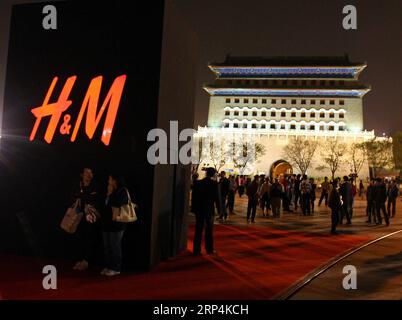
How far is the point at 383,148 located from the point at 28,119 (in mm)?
49209

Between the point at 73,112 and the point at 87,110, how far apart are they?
331 mm

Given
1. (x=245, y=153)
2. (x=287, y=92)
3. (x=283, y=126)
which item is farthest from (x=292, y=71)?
(x=245, y=153)

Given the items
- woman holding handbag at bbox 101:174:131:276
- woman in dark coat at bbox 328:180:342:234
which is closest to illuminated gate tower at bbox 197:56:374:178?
woman in dark coat at bbox 328:180:342:234

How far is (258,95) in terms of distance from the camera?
206 ft

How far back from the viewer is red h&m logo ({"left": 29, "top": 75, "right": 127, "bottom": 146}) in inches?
243

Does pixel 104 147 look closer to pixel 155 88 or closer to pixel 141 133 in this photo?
pixel 141 133

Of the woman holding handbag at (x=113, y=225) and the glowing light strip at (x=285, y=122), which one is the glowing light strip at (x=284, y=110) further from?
the woman holding handbag at (x=113, y=225)

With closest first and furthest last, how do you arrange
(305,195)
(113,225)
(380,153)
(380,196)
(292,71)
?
(113,225) < (380,196) < (305,195) < (380,153) < (292,71)

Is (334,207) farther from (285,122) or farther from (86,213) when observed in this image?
(285,122)

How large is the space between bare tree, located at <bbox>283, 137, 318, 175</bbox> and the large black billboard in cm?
4912

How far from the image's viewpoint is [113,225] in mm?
5434

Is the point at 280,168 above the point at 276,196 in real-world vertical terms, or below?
above
